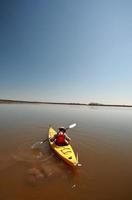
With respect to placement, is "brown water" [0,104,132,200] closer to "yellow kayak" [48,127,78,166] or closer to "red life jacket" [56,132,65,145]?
"yellow kayak" [48,127,78,166]

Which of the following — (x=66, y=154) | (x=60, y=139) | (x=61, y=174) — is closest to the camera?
(x=61, y=174)

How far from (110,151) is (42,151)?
4422 mm

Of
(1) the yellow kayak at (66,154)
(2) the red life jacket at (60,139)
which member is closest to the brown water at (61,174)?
(1) the yellow kayak at (66,154)

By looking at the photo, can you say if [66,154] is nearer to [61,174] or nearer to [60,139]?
[61,174]

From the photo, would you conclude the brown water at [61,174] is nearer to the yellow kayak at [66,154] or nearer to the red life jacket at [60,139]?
the yellow kayak at [66,154]

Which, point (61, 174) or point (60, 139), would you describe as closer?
point (61, 174)

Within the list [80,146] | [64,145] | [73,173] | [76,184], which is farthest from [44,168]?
[80,146]

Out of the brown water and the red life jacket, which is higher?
the red life jacket

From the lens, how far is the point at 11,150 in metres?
10.4

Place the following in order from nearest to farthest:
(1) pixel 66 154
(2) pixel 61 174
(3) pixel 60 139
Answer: (2) pixel 61 174
(1) pixel 66 154
(3) pixel 60 139

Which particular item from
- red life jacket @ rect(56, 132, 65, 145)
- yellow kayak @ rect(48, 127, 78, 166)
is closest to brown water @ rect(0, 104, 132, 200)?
yellow kayak @ rect(48, 127, 78, 166)

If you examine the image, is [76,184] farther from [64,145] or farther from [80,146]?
[80,146]

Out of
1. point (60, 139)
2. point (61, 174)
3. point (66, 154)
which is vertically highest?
point (60, 139)

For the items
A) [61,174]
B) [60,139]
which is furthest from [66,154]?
[60,139]
